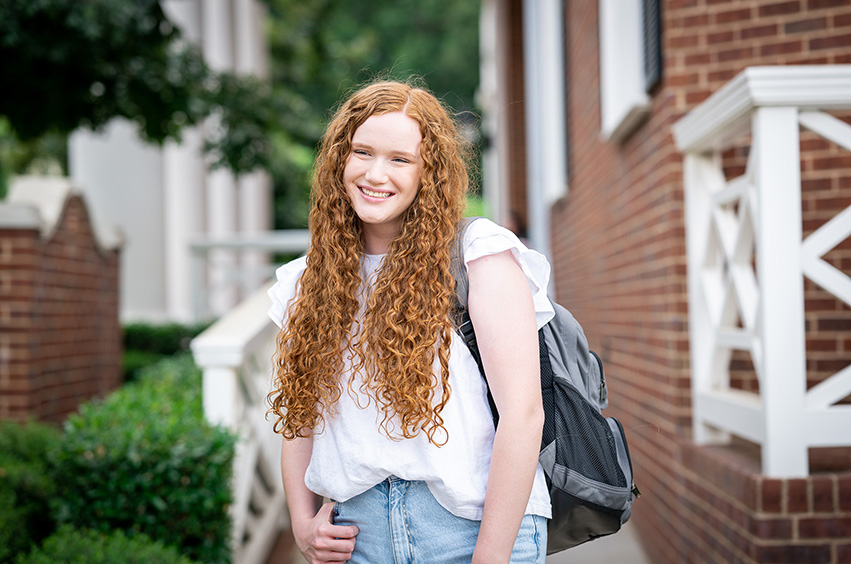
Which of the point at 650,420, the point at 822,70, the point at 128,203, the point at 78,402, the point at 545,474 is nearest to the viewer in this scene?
the point at 545,474

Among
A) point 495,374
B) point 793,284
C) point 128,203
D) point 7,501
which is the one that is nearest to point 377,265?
point 495,374

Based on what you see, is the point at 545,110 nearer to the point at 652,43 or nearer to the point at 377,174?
the point at 652,43

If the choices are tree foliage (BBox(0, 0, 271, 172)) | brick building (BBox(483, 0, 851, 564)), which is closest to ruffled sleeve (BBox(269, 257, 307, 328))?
brick building (BBox(483, 0, 851, 564))

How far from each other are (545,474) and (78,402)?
469 cm

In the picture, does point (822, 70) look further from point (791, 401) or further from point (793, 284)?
point (791, 401)

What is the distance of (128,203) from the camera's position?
1076cm

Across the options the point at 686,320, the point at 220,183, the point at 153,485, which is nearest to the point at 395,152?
the point at 153,485

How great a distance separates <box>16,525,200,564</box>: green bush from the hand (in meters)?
1.19

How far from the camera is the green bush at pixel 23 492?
9.88 feet

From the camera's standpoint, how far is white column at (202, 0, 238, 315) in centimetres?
1275

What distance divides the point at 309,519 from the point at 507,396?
0.54 metres

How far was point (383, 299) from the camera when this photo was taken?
1551 mm

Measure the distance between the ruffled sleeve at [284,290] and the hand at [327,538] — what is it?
408 millimetres

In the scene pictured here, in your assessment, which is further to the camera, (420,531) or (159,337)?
(159,337)
